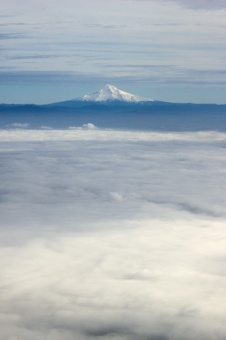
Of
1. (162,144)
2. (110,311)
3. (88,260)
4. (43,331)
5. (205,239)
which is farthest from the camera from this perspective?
(162,144)

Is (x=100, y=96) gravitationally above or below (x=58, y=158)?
above

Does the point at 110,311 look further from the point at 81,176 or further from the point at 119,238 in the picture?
the point at 81,176

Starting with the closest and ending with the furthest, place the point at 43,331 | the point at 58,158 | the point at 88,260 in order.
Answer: the point at 43,331, the point at 88,260, the point at 58,158

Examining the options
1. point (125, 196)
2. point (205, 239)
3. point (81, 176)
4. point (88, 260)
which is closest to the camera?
point (88, 260)

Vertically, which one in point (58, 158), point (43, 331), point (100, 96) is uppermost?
point (100, 96)

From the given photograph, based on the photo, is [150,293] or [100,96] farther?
[100,96]

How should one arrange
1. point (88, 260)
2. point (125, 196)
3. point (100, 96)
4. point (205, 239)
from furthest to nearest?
point (100, 96) → point (125, 196) → point (205, 239) → point (88, 260)

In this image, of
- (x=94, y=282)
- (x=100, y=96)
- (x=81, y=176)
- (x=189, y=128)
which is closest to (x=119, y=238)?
(x=94, y=282)

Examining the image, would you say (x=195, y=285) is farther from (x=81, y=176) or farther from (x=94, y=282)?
(x=81, y=176)

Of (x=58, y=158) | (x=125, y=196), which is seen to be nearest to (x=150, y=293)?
(x=125, y=196)
